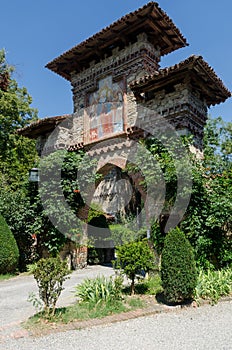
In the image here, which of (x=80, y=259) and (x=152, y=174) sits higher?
(x=152, y=174)

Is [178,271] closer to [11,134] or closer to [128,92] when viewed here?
[128,92]

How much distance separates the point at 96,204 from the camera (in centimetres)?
1472

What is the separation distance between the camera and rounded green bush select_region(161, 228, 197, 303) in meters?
5.24

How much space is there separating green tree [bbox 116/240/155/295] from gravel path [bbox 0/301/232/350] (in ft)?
3.61

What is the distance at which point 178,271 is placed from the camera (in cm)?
531

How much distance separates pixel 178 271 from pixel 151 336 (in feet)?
5.09

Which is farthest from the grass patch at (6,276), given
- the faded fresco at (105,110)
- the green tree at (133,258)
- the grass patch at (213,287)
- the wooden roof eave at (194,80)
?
the wooden roof eave at (194,80)

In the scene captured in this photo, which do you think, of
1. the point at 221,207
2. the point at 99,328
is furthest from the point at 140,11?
the point at 99,328

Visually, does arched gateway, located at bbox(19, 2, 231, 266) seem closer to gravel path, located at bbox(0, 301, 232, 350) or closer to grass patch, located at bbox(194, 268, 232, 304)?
grass patch, located at bbox(194, 268, 232, 304)

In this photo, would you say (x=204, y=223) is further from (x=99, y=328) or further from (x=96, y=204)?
(x=96, y=204)

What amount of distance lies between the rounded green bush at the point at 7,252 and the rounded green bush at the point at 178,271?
584 cm

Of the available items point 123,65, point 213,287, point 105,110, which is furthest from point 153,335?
point 123,65

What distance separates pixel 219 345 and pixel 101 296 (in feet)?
7.93

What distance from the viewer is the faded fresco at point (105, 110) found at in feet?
34.6
